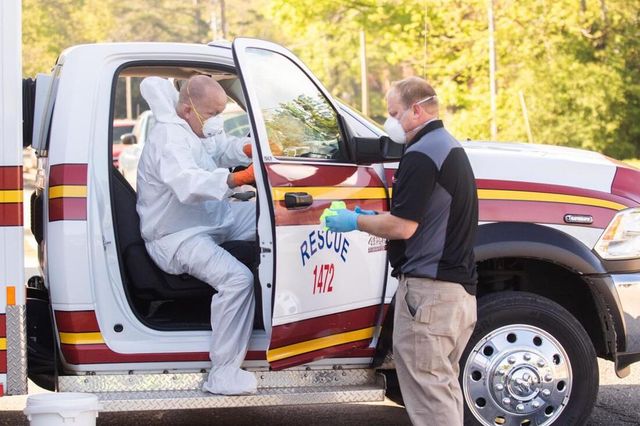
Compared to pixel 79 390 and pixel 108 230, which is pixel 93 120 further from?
pixel 79 390

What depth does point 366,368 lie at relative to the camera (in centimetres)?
533

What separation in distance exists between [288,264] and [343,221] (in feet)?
1.55

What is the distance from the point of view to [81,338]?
16.4 feet

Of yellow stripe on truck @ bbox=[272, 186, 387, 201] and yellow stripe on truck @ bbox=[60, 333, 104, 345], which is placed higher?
yellow stripe on truck @ bbox=[272, 186, 387, 201]

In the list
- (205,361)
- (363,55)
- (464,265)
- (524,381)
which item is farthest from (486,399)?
(363,55)

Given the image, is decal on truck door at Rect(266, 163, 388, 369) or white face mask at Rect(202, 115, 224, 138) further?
white face mask at Rect(202, 115, 224, 138)

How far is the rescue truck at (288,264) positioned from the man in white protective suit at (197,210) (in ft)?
0.33

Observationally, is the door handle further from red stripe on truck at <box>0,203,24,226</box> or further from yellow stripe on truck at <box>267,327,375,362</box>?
red stripe on truck at <box>0,203,24,226</box>

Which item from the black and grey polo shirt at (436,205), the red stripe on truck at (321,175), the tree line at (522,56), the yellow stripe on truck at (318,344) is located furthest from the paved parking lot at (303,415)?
the tree line at (522,56)

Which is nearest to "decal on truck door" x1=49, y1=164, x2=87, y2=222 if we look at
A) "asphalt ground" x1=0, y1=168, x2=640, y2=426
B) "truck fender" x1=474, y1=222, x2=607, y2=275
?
"asphalt ground" x1=0, y1=168, x2=640, y2=426

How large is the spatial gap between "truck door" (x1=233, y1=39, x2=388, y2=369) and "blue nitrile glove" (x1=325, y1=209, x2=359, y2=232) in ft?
1.28

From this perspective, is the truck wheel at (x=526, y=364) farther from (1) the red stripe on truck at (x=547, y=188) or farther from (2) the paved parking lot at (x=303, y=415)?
(2) the paved parking lot at (x=303, y=415)

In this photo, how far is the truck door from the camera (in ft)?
16.2

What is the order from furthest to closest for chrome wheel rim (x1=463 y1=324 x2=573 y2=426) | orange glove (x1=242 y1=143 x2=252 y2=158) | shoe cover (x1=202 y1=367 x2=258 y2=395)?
orange glove (x1=242 y1=143 x2=252 y2=158)
chrome wheel rim (x1=463 y1=324 x2=573 y2=426)
shoe cover (x1=202 y1=367 x2=258 y2=395)
